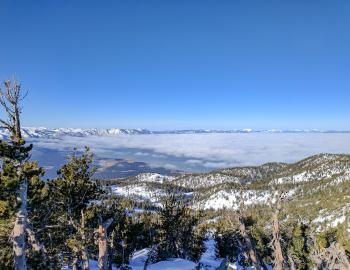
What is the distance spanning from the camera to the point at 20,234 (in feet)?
74.3

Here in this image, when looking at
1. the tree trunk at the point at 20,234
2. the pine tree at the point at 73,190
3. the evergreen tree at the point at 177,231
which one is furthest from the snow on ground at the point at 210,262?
the tree trunk at the point at 20,234

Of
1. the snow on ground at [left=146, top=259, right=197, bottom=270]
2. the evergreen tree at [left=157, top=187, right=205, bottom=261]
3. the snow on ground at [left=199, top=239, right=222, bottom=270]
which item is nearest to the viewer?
the snow on ground at [left=146, top=259, right=197, bottom=270]

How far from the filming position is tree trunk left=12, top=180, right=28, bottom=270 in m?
22.2

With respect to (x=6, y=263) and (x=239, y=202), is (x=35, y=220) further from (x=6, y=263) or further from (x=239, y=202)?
(x=239, y=202)

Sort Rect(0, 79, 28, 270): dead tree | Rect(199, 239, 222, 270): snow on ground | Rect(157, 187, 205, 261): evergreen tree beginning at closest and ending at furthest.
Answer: Rect(0, 79, 28, 270): dead tree → Rect(199, 239, 222, 270): snow on ground → Rect(157, 187, 205, 261): evergreen tree

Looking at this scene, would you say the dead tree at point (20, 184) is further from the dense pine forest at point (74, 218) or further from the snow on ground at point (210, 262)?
the snow on ground at point (210, 262)

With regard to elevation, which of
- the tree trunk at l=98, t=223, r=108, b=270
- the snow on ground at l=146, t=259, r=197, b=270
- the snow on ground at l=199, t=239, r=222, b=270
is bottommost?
the snow on ground at l=199, t=239, r=222, b=270

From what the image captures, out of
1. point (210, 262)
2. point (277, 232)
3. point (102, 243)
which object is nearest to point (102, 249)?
point (102, 243)

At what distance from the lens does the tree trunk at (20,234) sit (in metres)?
22.2

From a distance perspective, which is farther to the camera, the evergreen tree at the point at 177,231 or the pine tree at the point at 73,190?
the evergreen tree at the point at 177,231

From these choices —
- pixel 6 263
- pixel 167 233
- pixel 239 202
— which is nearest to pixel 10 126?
pixel 6 263

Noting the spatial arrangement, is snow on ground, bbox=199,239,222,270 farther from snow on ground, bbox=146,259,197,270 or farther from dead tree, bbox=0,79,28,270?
dead tree, bbox=0,79,28,270

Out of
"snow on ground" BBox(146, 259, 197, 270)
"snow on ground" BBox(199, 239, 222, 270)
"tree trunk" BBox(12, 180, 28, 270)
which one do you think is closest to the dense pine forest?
"tree trunk" BBox(12, 180, 28, 270)

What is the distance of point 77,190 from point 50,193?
2.86 meters
